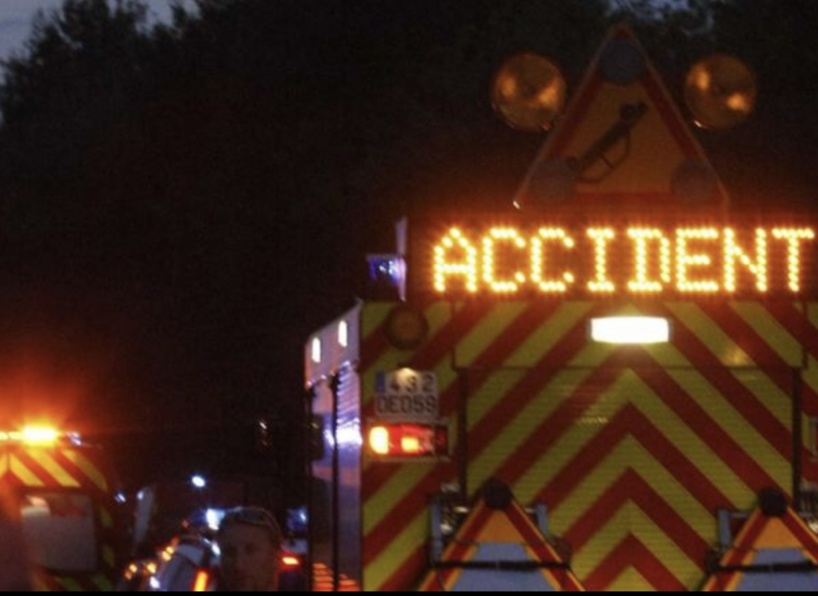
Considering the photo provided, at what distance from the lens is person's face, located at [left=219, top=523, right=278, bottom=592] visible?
404 inches

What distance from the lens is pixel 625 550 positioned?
9023 mm

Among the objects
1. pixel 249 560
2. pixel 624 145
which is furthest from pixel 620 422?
pixel 249 560

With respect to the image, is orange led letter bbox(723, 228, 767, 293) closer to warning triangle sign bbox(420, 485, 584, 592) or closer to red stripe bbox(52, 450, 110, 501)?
warning triangle sign bbox(420, 485, 584, 592)

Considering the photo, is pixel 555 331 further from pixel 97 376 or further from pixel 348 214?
pixel 97 376

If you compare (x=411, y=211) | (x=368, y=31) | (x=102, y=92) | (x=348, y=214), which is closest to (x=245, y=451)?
(x=411, y=211)

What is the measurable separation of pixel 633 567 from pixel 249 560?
2127 mm

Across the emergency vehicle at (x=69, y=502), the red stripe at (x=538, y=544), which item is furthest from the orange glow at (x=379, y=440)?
the emergency vehicle at (x=69, y=502)

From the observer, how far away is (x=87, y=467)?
13734mm

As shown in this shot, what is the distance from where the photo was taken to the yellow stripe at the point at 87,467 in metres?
13.6

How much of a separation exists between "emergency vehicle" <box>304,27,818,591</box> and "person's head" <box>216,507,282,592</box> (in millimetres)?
1265

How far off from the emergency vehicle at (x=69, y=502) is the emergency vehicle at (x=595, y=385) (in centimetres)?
437

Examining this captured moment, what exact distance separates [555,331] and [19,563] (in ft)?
9.09

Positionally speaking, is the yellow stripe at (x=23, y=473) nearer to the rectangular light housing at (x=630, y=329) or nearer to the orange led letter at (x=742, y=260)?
the rectangular light housing at (x=630, y=329)

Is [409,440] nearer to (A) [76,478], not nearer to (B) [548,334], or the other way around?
(B) [548,334]
